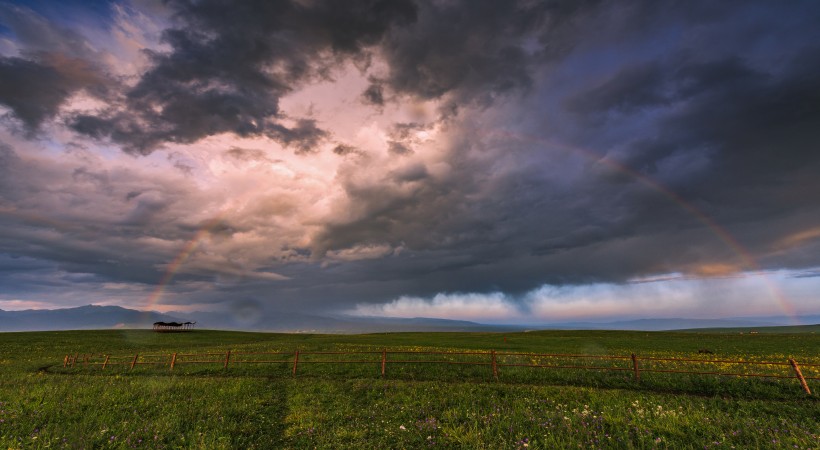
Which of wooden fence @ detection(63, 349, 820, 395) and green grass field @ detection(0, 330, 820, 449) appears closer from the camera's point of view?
green grass field @ detection(0, 330, 820, 449)

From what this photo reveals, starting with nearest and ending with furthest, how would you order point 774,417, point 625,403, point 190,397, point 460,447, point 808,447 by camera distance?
point 808,447
point 460,447
point 774,417
point 625,403
point 190,397

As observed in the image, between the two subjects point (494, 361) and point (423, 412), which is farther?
point (494, 361)

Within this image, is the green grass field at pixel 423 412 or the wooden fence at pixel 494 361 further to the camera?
the wooden fence at pixel 494 361

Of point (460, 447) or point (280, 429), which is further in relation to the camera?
point (280, 429)

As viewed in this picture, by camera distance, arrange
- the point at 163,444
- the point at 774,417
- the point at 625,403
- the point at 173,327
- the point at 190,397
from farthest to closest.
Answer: the point at 173,327
the point at 190,397
the point at 625,403
the point at 774,417
the point at 163,444

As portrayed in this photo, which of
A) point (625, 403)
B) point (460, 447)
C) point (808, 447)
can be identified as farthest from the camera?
point (625, 403)

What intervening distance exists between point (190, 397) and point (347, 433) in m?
10.9

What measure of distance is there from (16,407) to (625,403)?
91.9 feet

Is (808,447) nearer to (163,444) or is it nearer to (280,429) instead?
(280,429)

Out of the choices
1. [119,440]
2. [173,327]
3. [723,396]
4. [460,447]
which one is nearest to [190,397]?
[119,440]

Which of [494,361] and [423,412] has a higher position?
[494,361]

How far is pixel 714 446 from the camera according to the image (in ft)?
36.9

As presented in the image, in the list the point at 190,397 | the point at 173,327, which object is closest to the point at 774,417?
the point at 190,397

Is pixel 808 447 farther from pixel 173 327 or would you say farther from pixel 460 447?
pixel 173 327
